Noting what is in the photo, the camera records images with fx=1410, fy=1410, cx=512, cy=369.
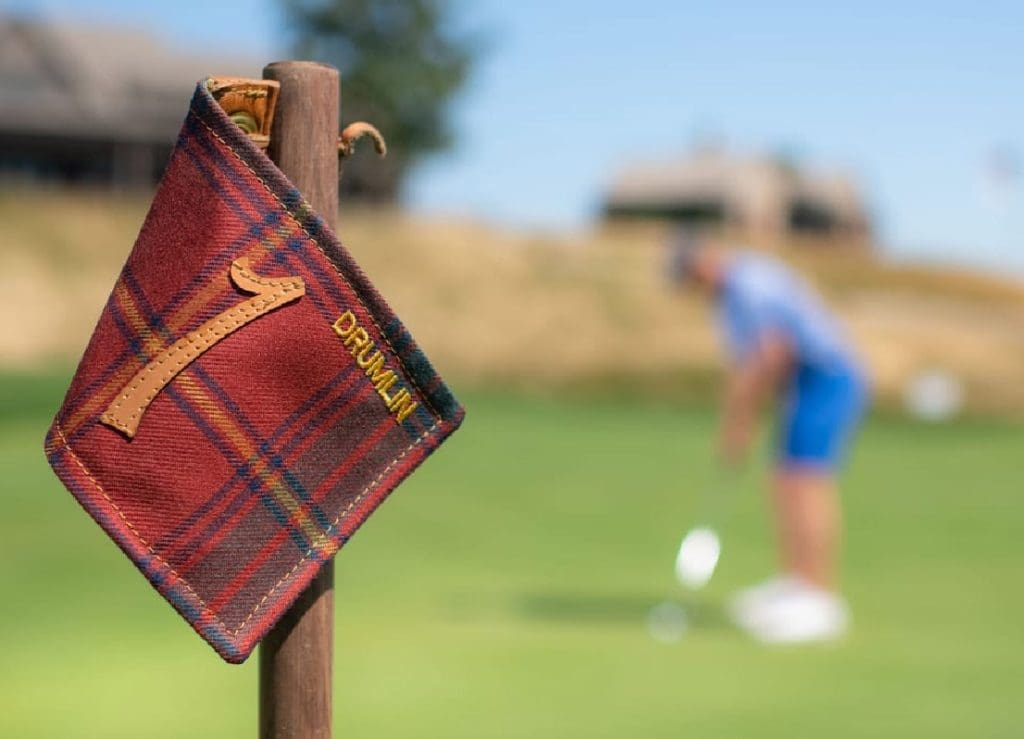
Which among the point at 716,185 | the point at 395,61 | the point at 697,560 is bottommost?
the point at 697,560

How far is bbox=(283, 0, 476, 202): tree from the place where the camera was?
47938 mm

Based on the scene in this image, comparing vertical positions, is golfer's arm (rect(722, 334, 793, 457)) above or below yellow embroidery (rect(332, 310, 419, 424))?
above

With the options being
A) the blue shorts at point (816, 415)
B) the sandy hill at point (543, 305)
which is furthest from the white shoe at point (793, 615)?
the sandy hill at point (543, 305)

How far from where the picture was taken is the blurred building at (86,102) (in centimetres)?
3747

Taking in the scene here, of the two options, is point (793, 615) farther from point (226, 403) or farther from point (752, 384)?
point (226, 403)

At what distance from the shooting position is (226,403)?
5.21 ft

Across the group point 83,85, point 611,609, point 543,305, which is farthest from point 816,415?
point 83,85

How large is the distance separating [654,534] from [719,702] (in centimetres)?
451

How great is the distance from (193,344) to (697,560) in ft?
21.8

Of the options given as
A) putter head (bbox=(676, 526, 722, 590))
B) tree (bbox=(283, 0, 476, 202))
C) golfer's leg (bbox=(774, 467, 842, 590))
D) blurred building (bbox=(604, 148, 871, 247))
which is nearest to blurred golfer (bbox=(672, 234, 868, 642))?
golfer's leg (bbox=(774, 467, 842, 590))

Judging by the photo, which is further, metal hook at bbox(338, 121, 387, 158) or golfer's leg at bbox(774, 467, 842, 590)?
golfer's leg at bbox(774, 467, 842, 590)

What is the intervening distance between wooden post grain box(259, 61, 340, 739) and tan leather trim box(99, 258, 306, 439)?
6.8 inches

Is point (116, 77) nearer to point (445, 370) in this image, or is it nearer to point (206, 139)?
point (445, 370)

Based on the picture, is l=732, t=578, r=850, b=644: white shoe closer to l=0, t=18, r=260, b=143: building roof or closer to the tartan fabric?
the tartan fabric
